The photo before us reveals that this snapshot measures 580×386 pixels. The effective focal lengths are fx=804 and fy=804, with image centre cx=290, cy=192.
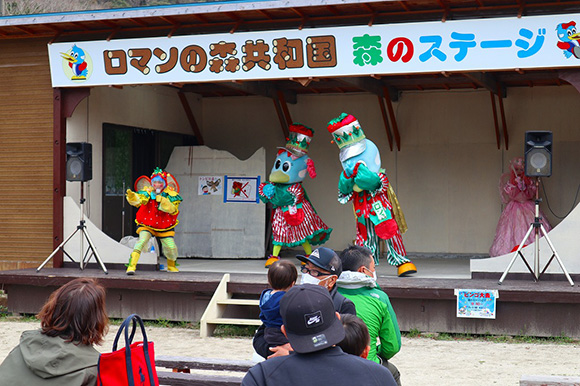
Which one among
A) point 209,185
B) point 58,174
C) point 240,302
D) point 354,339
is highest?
point 58,174

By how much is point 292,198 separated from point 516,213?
2969 mm

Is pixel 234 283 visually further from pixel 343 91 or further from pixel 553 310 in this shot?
pixel 343 91

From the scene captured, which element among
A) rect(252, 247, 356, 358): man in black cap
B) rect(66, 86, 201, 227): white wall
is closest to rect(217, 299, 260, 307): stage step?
rect(66, 86, 201, 227): white wall

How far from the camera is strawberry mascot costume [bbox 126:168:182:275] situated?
8742mm

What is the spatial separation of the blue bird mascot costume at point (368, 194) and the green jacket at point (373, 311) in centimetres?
452

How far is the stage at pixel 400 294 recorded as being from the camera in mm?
7270

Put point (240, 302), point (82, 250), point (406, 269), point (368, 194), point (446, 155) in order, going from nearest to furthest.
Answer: point (240, 302), point (368, 194), point (406, 269), point (82, 250), point (446, 155)

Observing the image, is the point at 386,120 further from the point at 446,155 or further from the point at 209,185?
the point at 209,185

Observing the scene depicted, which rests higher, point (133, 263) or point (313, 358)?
point (313, 358)

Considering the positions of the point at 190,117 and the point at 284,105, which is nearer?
the point at 284,105

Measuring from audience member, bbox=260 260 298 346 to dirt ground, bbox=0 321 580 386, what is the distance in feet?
7.51

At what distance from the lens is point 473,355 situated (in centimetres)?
673

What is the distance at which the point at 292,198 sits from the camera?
368 inches

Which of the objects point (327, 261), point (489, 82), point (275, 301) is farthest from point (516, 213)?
point (275, 301)
